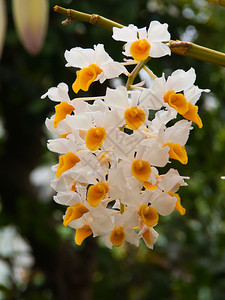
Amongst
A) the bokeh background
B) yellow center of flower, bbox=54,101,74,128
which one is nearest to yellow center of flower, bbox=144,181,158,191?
yellow center of flower, bbox=54,101,74,128

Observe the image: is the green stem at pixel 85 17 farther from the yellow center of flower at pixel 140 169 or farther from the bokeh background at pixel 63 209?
the bokeh background at pixel 63 209

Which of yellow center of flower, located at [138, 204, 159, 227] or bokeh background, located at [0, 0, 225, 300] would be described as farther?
bokeh background, located at [0, 0, 225, 300]

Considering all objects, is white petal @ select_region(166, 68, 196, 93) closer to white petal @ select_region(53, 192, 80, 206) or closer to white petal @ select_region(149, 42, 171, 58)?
white petal @ select_region(149, 42, 171, 58)

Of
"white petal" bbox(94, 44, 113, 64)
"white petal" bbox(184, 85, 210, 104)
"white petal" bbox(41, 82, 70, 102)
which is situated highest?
"white petal" bbox(94, 44, 113, 64)

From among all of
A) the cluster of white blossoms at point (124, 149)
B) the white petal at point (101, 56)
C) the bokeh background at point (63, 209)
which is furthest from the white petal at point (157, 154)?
the bokeh background at point (63, 209)

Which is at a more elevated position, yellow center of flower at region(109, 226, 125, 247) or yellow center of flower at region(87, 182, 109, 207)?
yellow center of flower at region(87, 182, 109, 207)

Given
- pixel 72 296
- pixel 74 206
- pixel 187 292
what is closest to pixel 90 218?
pixel 74 206

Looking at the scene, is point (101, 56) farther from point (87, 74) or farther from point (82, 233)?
point (82, 233)
